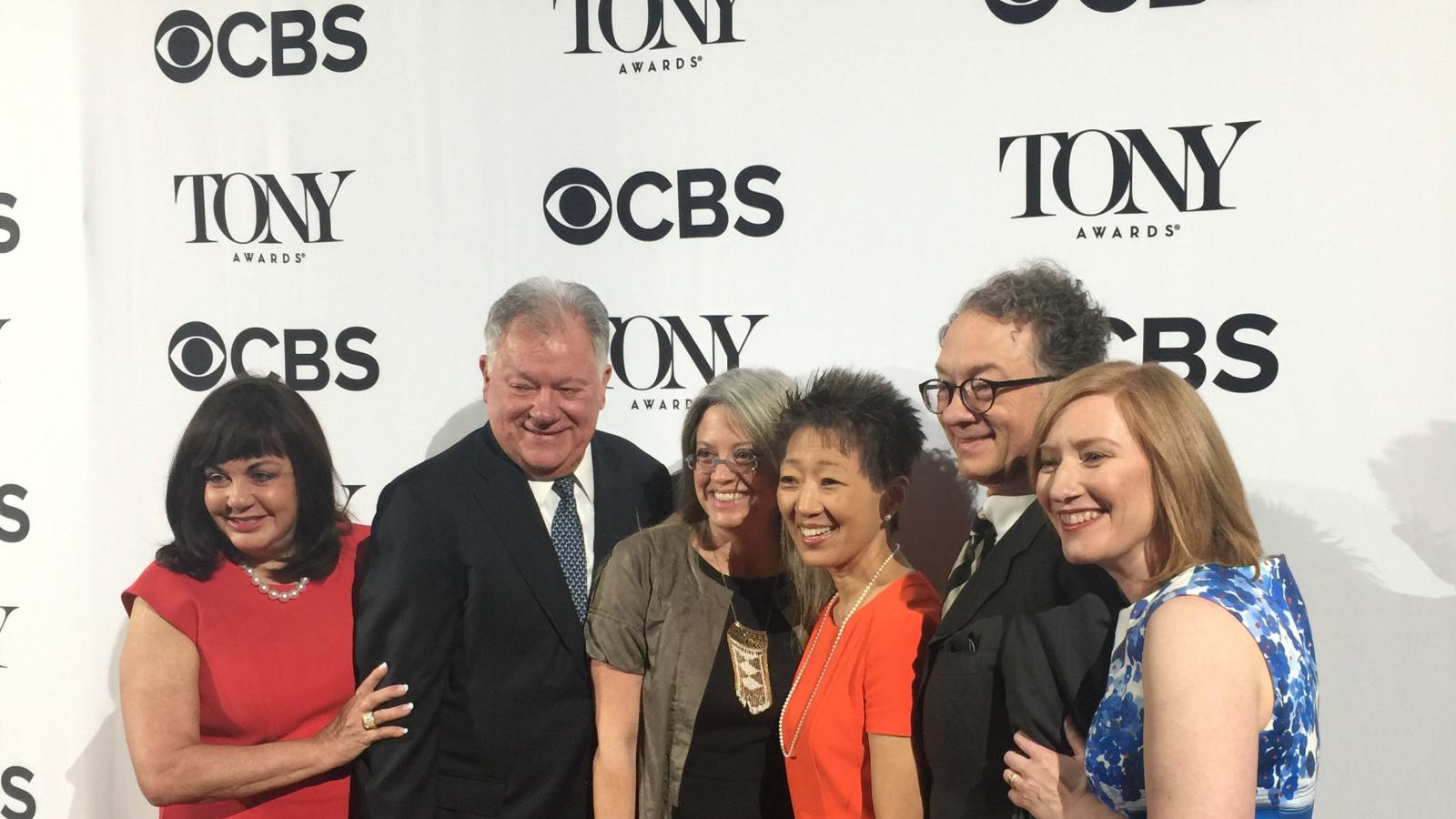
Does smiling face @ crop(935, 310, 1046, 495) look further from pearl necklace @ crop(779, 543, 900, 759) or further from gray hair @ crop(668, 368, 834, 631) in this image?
gray hair @ crop(668, 368, 834, 631)

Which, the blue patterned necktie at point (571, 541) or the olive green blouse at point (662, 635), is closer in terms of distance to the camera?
the olive green blouse at point (662, 635)

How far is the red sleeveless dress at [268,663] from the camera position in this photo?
9.87ft

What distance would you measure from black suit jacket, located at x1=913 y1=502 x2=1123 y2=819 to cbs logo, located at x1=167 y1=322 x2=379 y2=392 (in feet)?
5.90

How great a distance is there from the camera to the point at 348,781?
120 inches

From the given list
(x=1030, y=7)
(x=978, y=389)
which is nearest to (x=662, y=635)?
(x=978, y=389)

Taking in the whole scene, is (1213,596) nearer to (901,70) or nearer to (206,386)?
(901,70)

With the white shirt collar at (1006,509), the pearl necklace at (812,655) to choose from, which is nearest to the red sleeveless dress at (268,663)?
the pearl necklace at (812,655)

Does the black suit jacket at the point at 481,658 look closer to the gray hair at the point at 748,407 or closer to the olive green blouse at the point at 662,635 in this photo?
the olive green blouse at the point at 662,635

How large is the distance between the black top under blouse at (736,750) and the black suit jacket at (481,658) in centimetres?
37

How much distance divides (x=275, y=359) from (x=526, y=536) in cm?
98

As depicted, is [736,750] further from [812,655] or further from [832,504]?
[832,504]

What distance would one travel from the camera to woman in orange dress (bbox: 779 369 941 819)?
2.28 metres

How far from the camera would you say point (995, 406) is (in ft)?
7.80

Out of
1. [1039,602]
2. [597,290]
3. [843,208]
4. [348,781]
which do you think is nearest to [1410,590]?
[1039,602]
